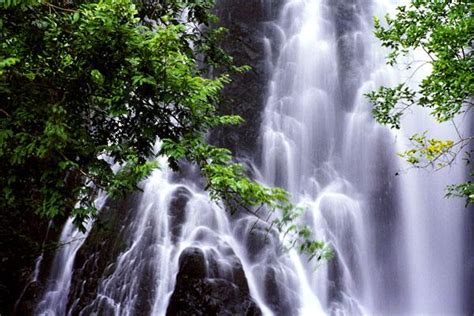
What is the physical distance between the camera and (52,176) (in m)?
3.67

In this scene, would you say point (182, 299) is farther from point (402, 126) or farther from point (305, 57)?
point (305, 57)

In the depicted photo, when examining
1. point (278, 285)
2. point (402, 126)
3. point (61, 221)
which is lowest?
point (278, 285)

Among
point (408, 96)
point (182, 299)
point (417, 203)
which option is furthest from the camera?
point (417, 203)

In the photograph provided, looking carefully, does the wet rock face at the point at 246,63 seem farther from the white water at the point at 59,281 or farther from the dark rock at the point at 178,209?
the white water at the point at 59,281

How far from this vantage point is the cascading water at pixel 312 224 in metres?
8.80

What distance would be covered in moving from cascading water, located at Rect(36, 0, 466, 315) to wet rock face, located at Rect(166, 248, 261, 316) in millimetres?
26

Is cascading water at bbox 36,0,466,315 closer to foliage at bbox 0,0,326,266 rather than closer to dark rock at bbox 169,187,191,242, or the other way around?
dark rock at bbox 169,187,191,242

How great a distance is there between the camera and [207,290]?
8.16m

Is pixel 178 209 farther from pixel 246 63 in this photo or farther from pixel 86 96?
pixel 246 63

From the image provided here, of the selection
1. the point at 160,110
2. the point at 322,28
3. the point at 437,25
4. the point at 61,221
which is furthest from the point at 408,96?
the point at 322,28

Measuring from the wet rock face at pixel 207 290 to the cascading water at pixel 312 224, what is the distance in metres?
0.03

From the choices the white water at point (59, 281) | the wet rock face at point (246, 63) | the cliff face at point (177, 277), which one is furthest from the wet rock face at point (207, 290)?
the wet rock face at point (246, 63)

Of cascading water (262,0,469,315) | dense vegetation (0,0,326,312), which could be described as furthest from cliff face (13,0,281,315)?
dense vegetation (0,0,326,312)

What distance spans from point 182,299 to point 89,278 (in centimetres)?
240
